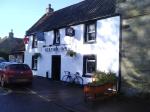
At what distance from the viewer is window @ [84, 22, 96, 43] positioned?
21.2 metres

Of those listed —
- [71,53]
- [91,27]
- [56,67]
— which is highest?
[91,27]

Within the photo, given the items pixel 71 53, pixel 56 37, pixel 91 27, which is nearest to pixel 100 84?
pixel 91 27

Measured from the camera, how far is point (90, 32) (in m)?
21.6

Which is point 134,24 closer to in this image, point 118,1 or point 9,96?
point 118,1

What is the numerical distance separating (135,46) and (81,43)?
6.16m

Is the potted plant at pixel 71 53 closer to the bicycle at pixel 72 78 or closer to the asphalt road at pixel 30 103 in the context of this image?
the bicycle at pixel 72 78

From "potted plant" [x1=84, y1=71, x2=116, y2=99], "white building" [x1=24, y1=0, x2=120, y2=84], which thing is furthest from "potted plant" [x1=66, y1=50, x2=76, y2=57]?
"potted plant" [x1=84, y1=71, x2=116, y2=99]

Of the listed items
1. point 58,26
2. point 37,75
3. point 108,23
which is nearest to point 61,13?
point 58,26

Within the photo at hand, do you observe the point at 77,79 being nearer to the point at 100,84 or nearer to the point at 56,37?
the point at 56,37

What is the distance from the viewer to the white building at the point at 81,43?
1908 centimetres

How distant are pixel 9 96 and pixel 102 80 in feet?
17.7

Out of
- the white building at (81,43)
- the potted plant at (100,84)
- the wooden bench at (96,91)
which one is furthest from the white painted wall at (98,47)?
the wooden bench at (96,91)

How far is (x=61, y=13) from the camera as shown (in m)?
30.0

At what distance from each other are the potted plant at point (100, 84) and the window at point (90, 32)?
3.36 meters
